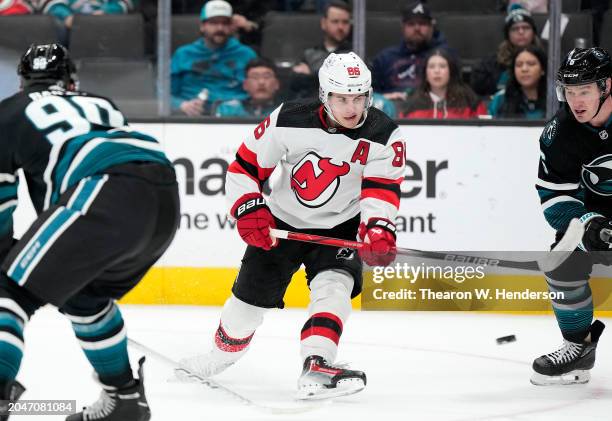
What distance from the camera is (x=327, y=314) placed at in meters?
3.66

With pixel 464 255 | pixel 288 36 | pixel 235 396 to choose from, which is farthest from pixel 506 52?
pixel 235 396

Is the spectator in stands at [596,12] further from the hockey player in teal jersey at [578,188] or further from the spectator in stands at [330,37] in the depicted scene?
the hockey player in teal jersey at [578,188]

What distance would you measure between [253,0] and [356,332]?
1.67 m

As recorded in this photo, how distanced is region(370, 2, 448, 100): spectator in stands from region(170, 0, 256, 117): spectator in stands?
62 centimetres

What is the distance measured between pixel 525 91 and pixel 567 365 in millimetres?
1807

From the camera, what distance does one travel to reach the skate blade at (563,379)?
4.04 metres

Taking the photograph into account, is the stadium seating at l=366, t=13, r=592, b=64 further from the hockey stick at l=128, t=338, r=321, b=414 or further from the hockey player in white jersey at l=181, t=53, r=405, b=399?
the hockey stick at l=128, t=338, r=321, b=414

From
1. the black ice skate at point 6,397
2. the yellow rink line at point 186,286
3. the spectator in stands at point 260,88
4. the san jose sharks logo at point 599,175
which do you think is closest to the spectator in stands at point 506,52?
the spectator in stands at point 260,88

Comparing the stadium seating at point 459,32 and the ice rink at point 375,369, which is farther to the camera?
the stadium seating at point 459,32

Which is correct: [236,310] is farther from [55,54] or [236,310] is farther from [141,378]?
[55,54]

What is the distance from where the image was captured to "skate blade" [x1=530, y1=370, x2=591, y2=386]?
13.3 ft

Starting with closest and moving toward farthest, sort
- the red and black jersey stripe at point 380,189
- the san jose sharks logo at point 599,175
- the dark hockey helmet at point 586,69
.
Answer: the red and black jersey stripe at point 380,189 < the dark hockey helmet at point 586,69 < the san jose sharks logo at point 599,175

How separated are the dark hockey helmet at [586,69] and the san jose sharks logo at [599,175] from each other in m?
0.24

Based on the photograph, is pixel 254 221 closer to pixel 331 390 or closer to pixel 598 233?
pixel 331 390
